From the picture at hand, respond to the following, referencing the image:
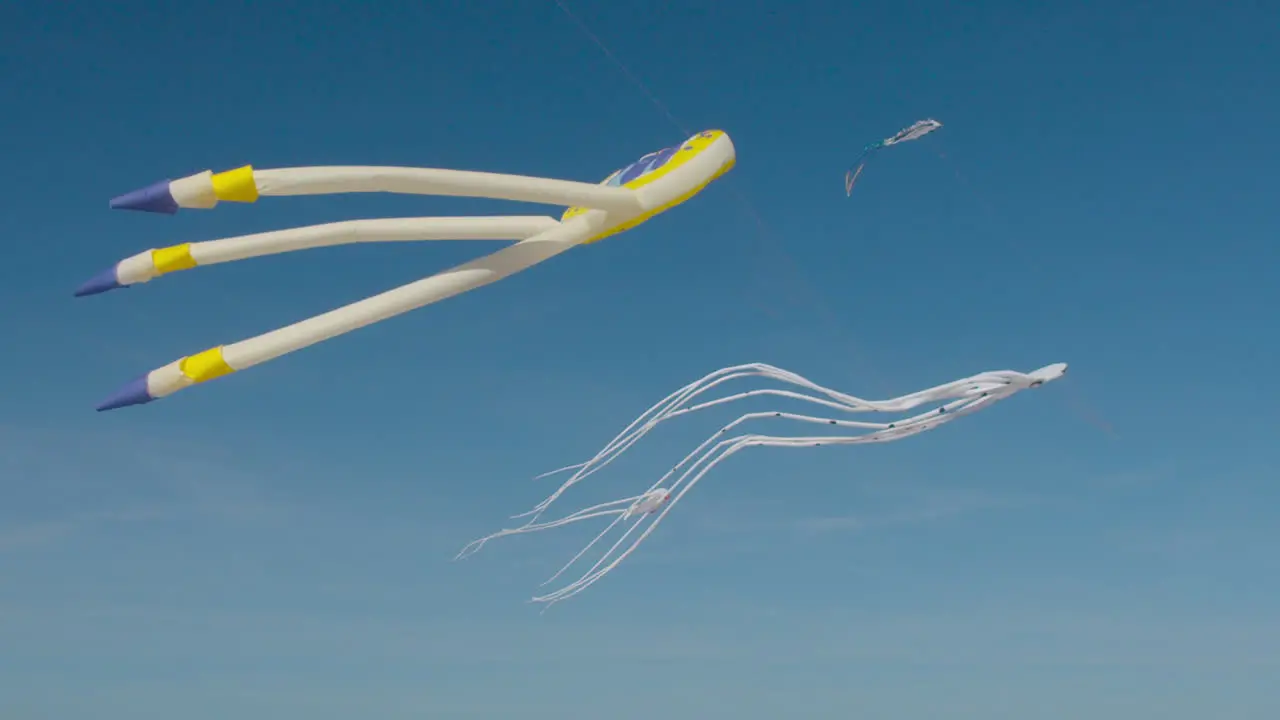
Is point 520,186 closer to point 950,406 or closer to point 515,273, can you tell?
point 515,273

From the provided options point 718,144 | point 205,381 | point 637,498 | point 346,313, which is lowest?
point 637,498

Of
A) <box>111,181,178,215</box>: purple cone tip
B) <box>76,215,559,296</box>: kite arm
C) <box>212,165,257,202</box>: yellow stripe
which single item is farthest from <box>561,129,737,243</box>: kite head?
<box>111,181,178,215</box>: purple cone tip

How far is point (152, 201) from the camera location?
51.8ft

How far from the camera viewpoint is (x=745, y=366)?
17766 mm

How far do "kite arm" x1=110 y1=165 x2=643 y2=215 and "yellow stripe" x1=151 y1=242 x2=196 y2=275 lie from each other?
1246 mm

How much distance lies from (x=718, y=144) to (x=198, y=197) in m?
8.66

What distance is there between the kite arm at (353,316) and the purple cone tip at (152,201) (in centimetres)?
236

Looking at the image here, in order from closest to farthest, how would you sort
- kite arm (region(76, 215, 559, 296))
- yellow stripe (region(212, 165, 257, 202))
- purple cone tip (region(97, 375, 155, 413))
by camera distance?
yellow stripe (region(212, 165, 257, 202)) < purple cone tip (region(97, 375, 155, 413)) < kite arm (region(76, 215, 559, 296))

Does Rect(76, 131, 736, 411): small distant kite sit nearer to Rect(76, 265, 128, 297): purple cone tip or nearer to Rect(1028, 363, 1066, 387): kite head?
Rect(76, 265, 128, 297): purple cone tip

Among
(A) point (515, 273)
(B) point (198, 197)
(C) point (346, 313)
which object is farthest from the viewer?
(A) point (515, 273)

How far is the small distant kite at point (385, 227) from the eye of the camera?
52.0ft

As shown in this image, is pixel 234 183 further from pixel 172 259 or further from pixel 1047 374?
pixel 1047 374

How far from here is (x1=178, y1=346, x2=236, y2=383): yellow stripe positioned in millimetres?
17094

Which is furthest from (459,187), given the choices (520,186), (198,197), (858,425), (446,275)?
(858,425)
